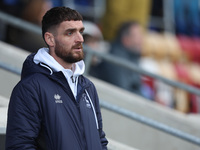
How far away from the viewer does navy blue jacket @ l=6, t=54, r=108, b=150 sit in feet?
8.61

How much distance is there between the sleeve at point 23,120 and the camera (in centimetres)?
260

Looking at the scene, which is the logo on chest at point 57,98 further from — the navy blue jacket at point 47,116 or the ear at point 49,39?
the ear at point 49,39

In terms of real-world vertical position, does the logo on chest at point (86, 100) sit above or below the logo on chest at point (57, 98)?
below

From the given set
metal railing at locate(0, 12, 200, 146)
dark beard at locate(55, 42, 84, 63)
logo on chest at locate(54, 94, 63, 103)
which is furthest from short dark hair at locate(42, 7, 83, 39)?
metal railing at locate(0, 12, 200, 146)

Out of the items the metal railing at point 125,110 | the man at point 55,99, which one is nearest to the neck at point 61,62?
the man at point 55,99

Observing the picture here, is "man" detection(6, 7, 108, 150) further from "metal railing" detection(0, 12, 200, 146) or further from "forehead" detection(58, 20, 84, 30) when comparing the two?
"metal railing" detection(0, 12, 200, 146)

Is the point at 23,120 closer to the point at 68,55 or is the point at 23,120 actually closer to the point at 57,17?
the point at 68,55

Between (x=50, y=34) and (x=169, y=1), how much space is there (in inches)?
365

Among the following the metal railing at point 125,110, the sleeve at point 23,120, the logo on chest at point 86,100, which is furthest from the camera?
the metal railing at point 125,110

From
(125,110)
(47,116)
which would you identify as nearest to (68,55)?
(47,116)

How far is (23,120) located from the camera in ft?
8.57

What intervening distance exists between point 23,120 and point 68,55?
43cm

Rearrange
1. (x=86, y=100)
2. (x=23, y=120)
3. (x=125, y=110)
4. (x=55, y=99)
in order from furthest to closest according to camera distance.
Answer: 1. (x=125, y=110)
2. (x=86, y=100)
3. (x=55, y=99)
4. (x=23, y=120)

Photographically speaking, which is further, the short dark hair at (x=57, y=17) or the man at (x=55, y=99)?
the short dark hair at (x=57, y=17)
